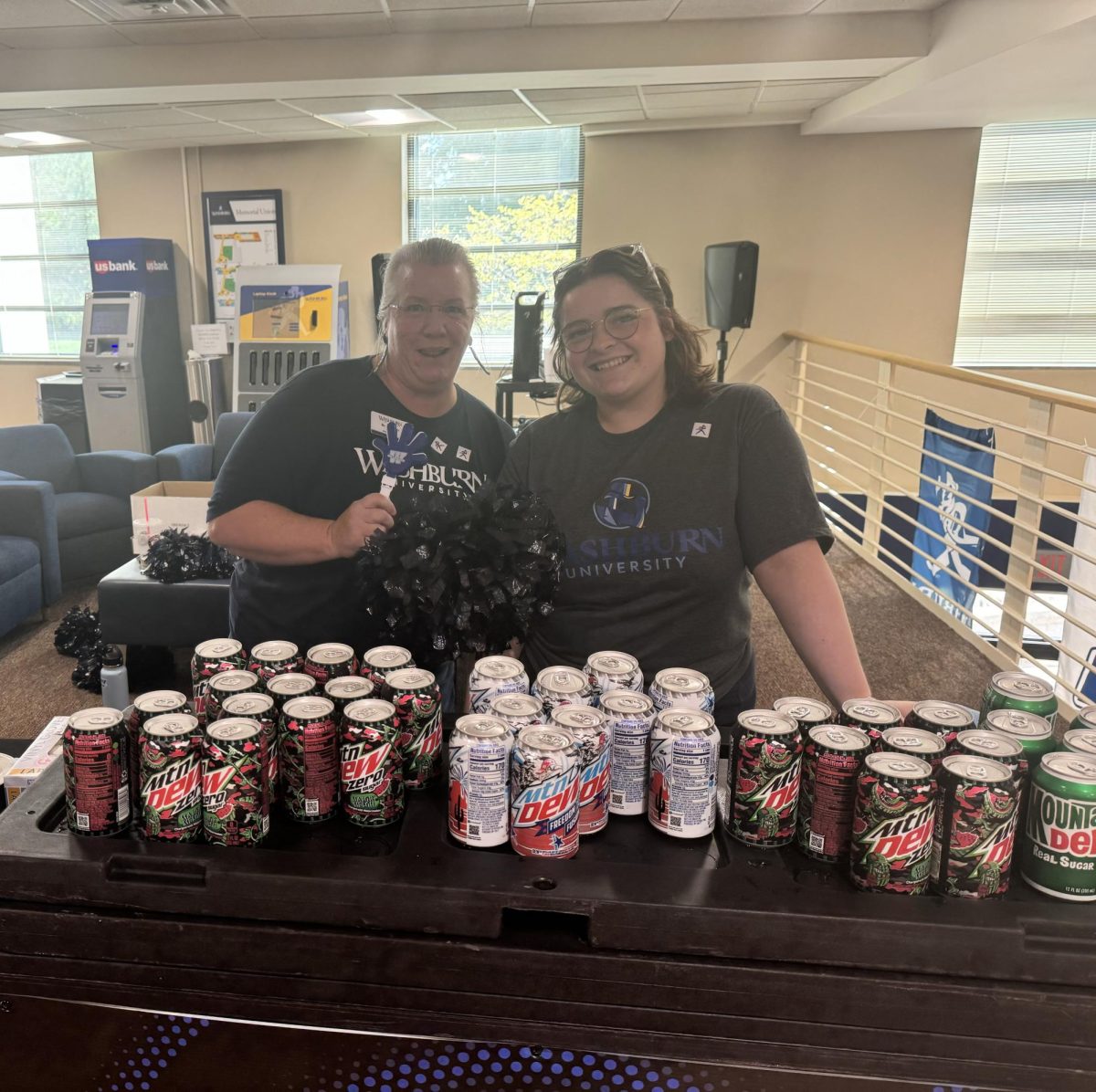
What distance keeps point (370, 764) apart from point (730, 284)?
19.3 feet

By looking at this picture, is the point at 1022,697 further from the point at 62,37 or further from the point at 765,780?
the point at 62,37

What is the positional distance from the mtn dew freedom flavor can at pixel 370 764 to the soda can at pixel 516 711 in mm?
111

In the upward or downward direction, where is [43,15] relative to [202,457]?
upward

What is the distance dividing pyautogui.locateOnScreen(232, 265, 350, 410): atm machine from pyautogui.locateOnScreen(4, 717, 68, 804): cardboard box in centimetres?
557

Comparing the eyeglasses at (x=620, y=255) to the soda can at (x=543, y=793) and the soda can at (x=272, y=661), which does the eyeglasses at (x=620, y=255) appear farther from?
the soda can at (x=543, y=793)

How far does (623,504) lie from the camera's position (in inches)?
57.4

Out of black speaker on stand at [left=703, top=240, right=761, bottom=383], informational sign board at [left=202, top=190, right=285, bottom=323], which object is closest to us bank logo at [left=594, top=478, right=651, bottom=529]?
black speaker on stand at [left=703, top=240, right=761, bottom=383]

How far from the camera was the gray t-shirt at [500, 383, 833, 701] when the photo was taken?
143cm

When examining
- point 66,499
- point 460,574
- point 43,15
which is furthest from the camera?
point 66,499

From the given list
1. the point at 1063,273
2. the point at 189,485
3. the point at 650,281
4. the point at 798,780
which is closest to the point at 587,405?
the point at 650,281

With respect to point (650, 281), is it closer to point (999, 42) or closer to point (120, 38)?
point (999, 42)

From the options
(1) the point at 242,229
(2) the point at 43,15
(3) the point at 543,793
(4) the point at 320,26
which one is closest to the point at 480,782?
(3) the point at 543,793

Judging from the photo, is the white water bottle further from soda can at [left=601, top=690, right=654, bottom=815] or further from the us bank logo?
soda can at [left=601, top=690, right=654, bottom=815]

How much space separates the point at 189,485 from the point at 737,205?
15.5ft
